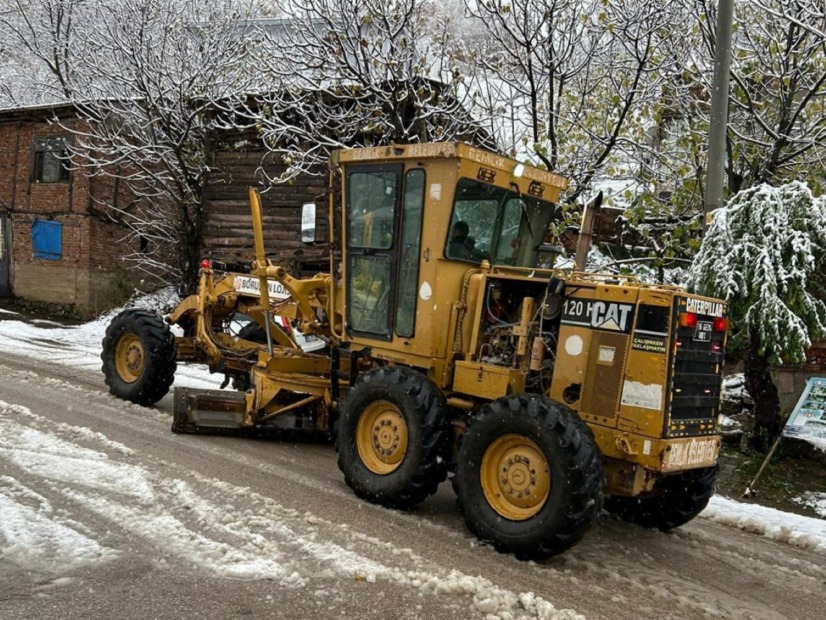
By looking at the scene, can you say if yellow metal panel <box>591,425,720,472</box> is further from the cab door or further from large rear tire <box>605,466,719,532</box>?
the cab door

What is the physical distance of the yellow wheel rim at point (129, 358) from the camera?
29.7 feet

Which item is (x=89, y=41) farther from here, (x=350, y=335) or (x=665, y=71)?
(x=350, y=335)

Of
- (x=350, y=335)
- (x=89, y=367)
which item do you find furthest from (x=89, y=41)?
(x=350, y=335)

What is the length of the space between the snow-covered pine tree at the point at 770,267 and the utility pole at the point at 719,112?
0.26m

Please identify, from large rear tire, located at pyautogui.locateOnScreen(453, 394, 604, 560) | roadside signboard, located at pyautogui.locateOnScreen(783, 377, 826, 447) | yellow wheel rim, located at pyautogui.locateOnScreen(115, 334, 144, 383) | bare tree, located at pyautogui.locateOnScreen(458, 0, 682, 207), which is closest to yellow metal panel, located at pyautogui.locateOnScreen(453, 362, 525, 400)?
large rear tire, located at pyautogui.locateOnScreen(453, 394, 604, 560)

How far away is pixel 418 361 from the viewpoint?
20.4 feet

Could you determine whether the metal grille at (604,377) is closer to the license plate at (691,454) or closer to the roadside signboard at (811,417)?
the license plate at (691,454)

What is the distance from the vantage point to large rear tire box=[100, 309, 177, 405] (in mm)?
8797

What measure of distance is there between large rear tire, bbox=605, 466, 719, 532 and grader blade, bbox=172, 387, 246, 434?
12.8 ft

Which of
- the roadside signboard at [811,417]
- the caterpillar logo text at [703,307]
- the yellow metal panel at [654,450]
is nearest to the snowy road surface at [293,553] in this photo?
the yellow metal panel at [654,450]

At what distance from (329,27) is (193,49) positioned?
6.47m

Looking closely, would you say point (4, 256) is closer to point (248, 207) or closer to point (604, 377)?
point (248, 207)

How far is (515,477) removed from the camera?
16.9 ft

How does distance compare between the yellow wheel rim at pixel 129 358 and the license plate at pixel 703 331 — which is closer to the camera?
the license plate at pixel 703 331
